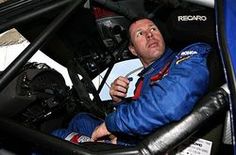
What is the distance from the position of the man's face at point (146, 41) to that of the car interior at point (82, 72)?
40 millimetres

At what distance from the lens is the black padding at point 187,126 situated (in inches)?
35.1

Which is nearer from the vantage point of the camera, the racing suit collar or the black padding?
the black padding

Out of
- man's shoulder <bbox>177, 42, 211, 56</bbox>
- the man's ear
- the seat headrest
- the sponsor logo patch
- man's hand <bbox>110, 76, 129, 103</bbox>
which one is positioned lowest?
man's hand <bbox>110, 76, 129, 103</bbox>

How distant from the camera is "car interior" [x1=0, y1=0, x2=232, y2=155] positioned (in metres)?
0.92

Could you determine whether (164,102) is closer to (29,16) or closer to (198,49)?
(198,49)

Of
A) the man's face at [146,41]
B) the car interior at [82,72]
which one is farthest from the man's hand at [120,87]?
the man's face at [146,41]

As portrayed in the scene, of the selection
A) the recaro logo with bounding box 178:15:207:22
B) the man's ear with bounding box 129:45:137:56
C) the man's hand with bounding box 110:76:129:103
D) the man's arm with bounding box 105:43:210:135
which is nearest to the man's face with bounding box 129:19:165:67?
the man's ear with bounding box 129:45:137:56

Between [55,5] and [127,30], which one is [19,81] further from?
[127,30]

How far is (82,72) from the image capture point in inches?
60.8

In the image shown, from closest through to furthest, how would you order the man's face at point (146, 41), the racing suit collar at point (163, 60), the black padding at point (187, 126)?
1. the black padding at point (187, 126)
2. the racing suit collar at point (163, 60)
3. the man's face at point (146, 41)

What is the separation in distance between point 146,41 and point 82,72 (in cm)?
41

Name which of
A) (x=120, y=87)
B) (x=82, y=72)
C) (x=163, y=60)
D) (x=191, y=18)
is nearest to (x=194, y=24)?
(x=191, y=18)

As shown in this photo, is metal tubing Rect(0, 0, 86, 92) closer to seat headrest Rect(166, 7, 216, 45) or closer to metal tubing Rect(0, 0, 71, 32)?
metal tubing Rect(0, 0, 71, 32)

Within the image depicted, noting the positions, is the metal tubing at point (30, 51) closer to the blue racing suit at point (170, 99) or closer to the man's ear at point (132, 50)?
the blue racing suit at point (170, 99)
